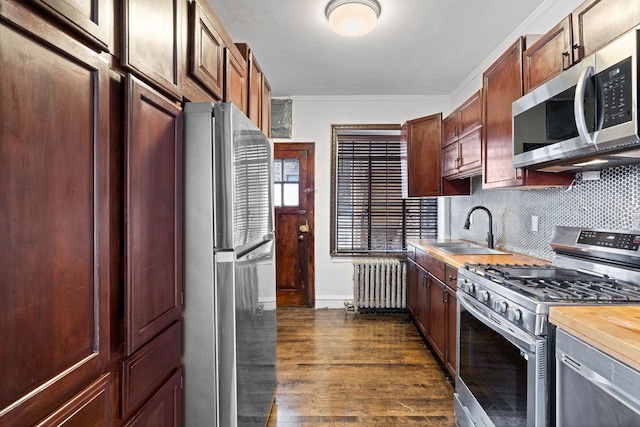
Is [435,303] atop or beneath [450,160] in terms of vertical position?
beneath

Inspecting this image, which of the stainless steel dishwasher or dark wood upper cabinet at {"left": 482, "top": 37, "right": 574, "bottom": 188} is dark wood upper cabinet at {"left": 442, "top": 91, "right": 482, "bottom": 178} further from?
the stainless steel dishwasher

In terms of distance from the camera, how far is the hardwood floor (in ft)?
6.54

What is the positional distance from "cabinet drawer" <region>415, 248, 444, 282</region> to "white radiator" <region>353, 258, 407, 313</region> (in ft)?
1.82

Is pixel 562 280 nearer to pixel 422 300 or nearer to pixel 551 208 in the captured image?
pixel 551 208

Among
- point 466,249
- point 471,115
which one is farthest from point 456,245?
point 471,115

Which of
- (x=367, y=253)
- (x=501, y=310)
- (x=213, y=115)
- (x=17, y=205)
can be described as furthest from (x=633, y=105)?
(x=367, y=253)

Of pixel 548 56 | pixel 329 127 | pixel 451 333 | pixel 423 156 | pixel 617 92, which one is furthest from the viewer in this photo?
pixel 329 127

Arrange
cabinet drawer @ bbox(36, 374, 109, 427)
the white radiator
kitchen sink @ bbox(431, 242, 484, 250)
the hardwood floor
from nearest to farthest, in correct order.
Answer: cabinet drawer @ bbox(36, 374, 109, 427) → the hardwood floor → kitchen sink @ bbox(431, 242, 484, 250) → the white radiator

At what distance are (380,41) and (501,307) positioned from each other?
7.45 ft

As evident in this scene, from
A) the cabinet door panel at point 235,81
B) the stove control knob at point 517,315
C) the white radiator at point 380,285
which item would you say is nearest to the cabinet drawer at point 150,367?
the cabinet door panel at point 235,81

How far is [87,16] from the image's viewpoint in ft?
2.54

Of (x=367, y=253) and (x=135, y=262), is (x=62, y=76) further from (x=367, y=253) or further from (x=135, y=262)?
(x=367, y=253)

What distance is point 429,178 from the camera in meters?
3.29

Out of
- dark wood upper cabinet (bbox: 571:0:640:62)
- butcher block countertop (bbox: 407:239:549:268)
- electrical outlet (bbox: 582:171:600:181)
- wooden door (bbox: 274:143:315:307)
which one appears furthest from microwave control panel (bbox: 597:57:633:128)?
wooden door (bbox: 274:143:315:307)
